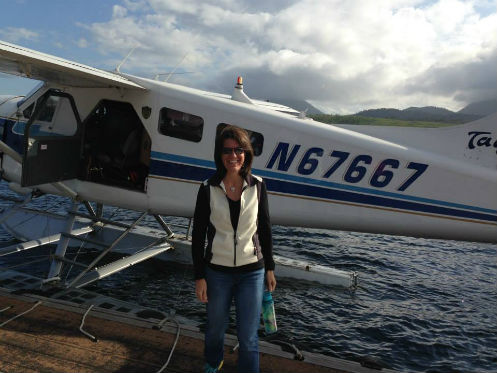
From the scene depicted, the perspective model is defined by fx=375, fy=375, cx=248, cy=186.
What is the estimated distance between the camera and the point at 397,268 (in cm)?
1045

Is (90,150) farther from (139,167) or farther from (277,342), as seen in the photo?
(277,342)

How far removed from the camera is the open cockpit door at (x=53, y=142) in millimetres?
5234

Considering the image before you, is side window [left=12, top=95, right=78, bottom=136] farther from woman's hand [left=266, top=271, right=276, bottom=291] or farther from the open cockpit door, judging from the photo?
woman's hand [left=266, top=271, right=276, bottom=291]

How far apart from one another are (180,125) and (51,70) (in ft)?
6.32

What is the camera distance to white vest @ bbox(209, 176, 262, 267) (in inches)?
109

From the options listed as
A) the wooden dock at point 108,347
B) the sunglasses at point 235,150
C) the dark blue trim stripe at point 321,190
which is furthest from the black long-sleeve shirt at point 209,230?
the dark blue trim stripe at point 321,190

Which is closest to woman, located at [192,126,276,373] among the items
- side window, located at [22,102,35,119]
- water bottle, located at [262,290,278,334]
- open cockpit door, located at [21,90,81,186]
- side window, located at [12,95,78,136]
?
water bottle, located at [262,290,278,334]

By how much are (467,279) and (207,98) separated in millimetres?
8934

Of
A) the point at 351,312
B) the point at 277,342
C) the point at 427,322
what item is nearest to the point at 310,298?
the point at 351,312

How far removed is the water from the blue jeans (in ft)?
4.86

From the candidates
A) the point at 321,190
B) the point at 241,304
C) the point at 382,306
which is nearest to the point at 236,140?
the point at 241,304

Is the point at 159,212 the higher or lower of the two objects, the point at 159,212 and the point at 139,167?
the lower

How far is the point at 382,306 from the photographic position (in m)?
7.59

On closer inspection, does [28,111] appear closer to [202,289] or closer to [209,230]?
[209,230]
